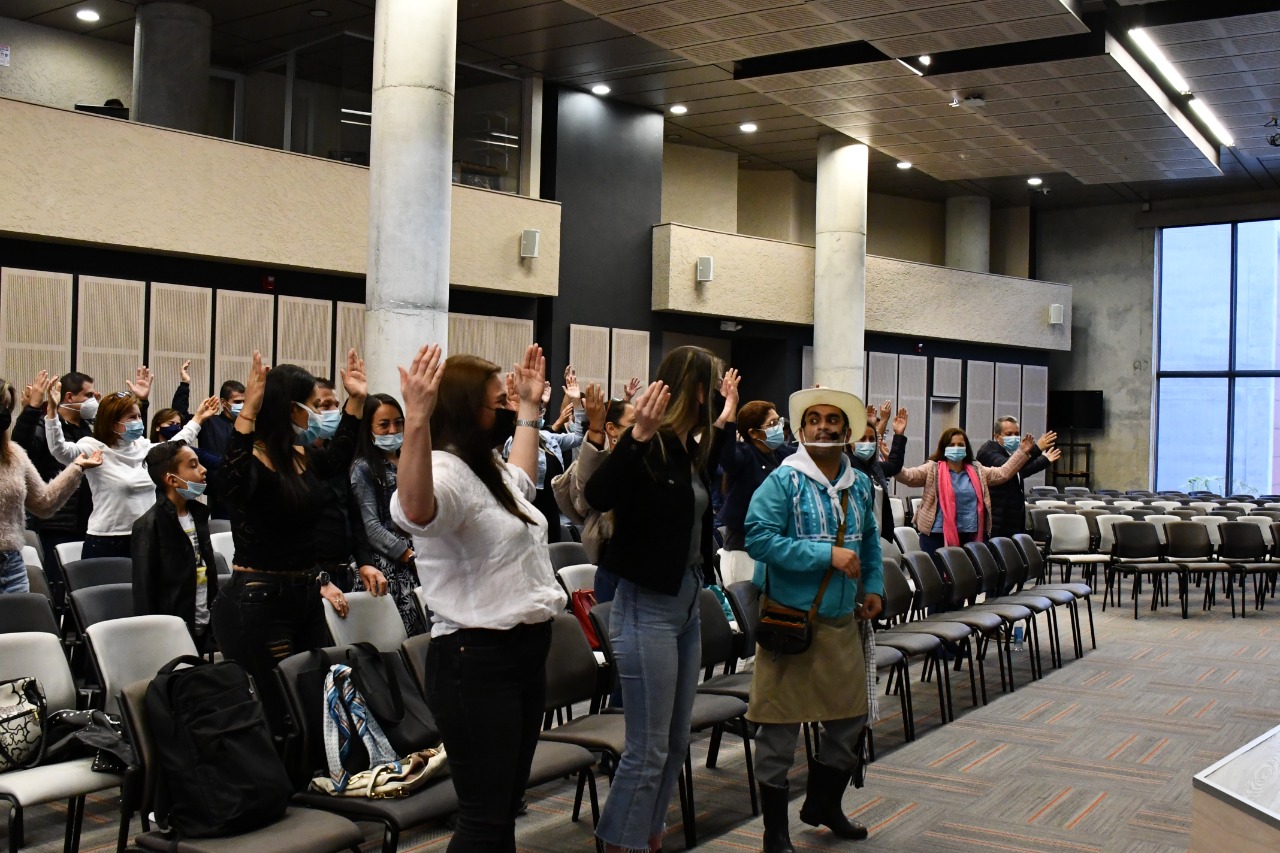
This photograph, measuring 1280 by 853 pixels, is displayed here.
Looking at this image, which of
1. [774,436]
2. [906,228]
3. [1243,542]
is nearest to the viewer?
[774,436]

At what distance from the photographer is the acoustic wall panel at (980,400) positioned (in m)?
20.1

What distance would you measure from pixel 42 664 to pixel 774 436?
3.66m

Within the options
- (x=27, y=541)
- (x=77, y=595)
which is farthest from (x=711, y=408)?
(x=27, y=541)

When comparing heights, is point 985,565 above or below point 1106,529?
above

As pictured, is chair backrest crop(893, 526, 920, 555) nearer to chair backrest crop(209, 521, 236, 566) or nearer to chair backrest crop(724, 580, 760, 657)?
chair backrest crop(724, 580, 760, 657)

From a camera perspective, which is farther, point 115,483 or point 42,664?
point 115,483

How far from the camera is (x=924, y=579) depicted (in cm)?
693

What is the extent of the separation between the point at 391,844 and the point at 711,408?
1.49 m

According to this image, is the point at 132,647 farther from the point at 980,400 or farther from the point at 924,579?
the point at 980,400

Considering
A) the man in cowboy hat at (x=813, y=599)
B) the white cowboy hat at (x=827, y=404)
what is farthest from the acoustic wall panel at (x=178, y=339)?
the man in cowboy hat at (x=813, y=599)

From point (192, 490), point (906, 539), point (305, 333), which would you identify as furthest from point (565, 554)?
point (305, 333)

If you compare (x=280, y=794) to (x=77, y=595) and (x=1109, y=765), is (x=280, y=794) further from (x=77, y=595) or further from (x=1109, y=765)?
(x=1109, y=765)

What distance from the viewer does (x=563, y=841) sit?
4.32 meters

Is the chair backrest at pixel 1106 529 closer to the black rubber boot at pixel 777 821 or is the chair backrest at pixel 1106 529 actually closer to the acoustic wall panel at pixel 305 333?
the acoustic wall panel at pixel 305 333
